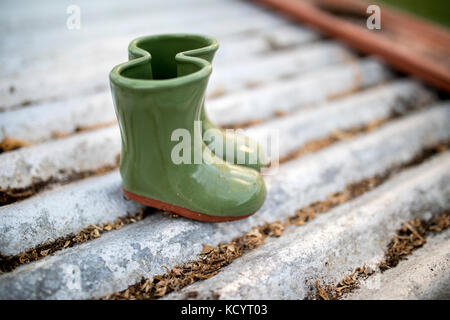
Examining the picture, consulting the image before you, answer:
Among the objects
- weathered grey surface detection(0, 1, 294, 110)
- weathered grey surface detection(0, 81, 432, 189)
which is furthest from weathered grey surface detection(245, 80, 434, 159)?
weathered grey surface detection(0, 1, 294, 110)

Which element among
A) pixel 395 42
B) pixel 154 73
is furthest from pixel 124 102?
pixel 395 42

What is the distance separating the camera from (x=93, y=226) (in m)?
1.15

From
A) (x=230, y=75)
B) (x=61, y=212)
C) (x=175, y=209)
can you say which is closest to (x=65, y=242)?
(x=61, y=212)

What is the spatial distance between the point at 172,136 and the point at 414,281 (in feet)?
2.58

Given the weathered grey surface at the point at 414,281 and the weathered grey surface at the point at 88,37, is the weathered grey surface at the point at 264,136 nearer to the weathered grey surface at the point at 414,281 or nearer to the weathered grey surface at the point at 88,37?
the weathered grey surface at the point at 88,37

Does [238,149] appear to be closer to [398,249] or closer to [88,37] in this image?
[398,249]

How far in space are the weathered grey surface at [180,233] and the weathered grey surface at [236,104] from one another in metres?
0.37

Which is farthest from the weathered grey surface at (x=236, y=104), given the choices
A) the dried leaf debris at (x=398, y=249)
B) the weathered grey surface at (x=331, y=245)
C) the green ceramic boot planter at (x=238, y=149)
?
the dried leaf debris at (x=398, y=249)

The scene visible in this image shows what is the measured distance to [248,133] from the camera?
1599 mm

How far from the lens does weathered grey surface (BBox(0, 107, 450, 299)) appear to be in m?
0.95

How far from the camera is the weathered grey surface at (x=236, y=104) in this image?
58.4 inches

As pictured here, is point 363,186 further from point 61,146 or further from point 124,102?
point 61,146

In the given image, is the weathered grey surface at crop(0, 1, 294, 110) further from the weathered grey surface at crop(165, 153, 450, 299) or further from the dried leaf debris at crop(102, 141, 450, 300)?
the weathered grey surface at crop(165, 153, 450, 299)

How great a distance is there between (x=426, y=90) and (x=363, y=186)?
0.92 m
